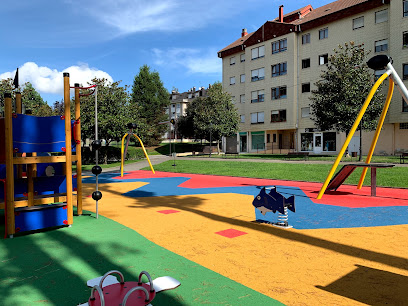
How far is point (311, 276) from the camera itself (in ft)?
13.5

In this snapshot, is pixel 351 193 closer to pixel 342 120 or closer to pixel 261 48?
pixel 342 120

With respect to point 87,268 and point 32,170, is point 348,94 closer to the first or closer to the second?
point 32,170

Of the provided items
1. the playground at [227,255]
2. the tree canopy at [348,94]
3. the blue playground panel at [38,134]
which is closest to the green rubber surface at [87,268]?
the playground at [227,255]

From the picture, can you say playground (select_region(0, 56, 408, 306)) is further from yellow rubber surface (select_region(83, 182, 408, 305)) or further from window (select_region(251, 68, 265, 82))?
window (select_region(251, 68, 265, 82))

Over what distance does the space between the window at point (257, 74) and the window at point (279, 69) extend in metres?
1.97

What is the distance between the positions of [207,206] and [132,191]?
15.7ft

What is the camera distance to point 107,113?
28.9 metres

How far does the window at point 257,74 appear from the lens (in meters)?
47.1

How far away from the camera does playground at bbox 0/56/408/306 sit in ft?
11.9

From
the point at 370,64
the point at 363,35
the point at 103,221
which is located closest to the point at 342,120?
the point at 363,35

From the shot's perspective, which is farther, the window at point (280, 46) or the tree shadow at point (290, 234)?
the window at point (280, 46)

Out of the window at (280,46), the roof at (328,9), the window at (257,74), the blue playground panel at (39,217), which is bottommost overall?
the blue playground panel at (39,217)

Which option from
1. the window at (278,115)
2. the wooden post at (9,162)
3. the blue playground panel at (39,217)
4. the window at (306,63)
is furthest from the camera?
the window at (278,115)

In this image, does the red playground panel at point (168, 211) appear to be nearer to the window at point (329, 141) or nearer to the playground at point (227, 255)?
the playground at point (227, 255)
